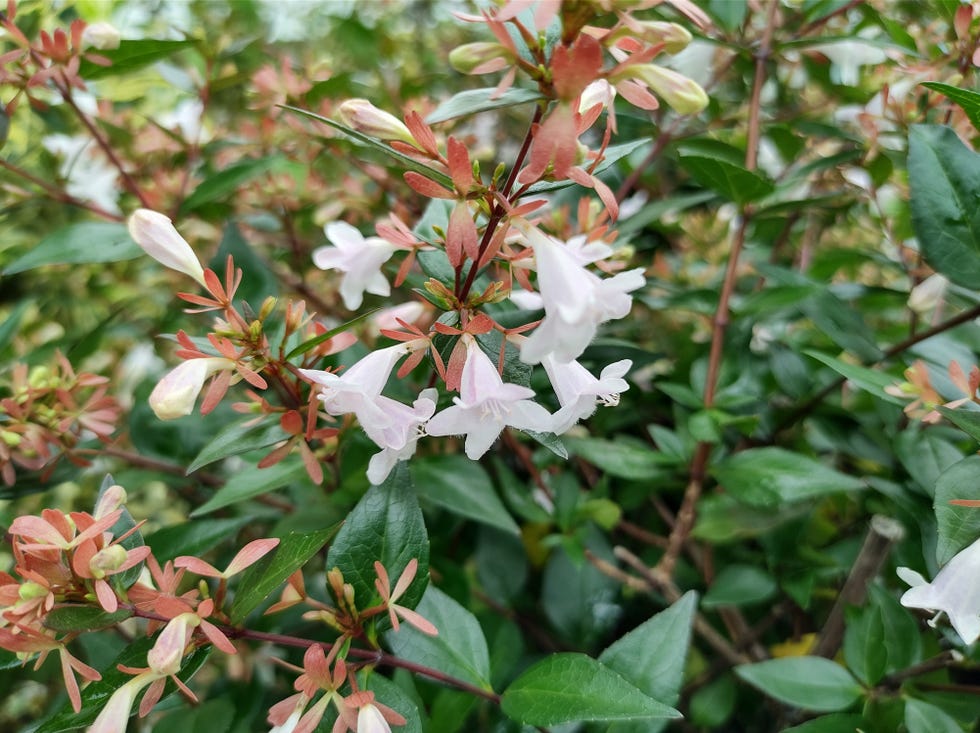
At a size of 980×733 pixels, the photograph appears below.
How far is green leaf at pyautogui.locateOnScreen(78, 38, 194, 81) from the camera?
94 cm

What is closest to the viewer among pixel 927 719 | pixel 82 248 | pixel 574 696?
pixel 574 696

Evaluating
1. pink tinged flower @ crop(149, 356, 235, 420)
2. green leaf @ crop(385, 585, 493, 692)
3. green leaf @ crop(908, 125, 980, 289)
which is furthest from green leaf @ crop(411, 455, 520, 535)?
green leaf @ crop(908, 125, 980, 289)

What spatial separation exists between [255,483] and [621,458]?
0.42 m

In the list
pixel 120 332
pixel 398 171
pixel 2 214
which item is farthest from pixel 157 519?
pixel 398 171

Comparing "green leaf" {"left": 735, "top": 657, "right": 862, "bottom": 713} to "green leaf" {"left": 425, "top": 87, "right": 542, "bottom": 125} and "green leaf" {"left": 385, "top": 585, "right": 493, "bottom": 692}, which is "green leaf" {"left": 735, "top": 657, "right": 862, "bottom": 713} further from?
"green leaf" {"left": 425, "top": 87, "right": 542, "bottom": 125}

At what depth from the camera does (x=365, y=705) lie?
1.72 ft

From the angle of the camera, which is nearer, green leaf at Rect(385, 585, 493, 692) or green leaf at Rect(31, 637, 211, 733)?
green leaf at Rect(31, 637, 211, 733)

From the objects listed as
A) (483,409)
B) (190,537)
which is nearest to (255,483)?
(190,537)

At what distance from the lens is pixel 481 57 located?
49 centimetres

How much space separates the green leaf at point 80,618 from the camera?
52 centimetres

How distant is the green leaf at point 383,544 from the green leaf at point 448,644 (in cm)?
6

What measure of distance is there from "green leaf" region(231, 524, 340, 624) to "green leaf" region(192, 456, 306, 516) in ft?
0.45

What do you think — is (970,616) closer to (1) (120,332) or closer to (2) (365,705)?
(2) (365,705)

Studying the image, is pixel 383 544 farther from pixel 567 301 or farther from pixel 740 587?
pixel 740 587
